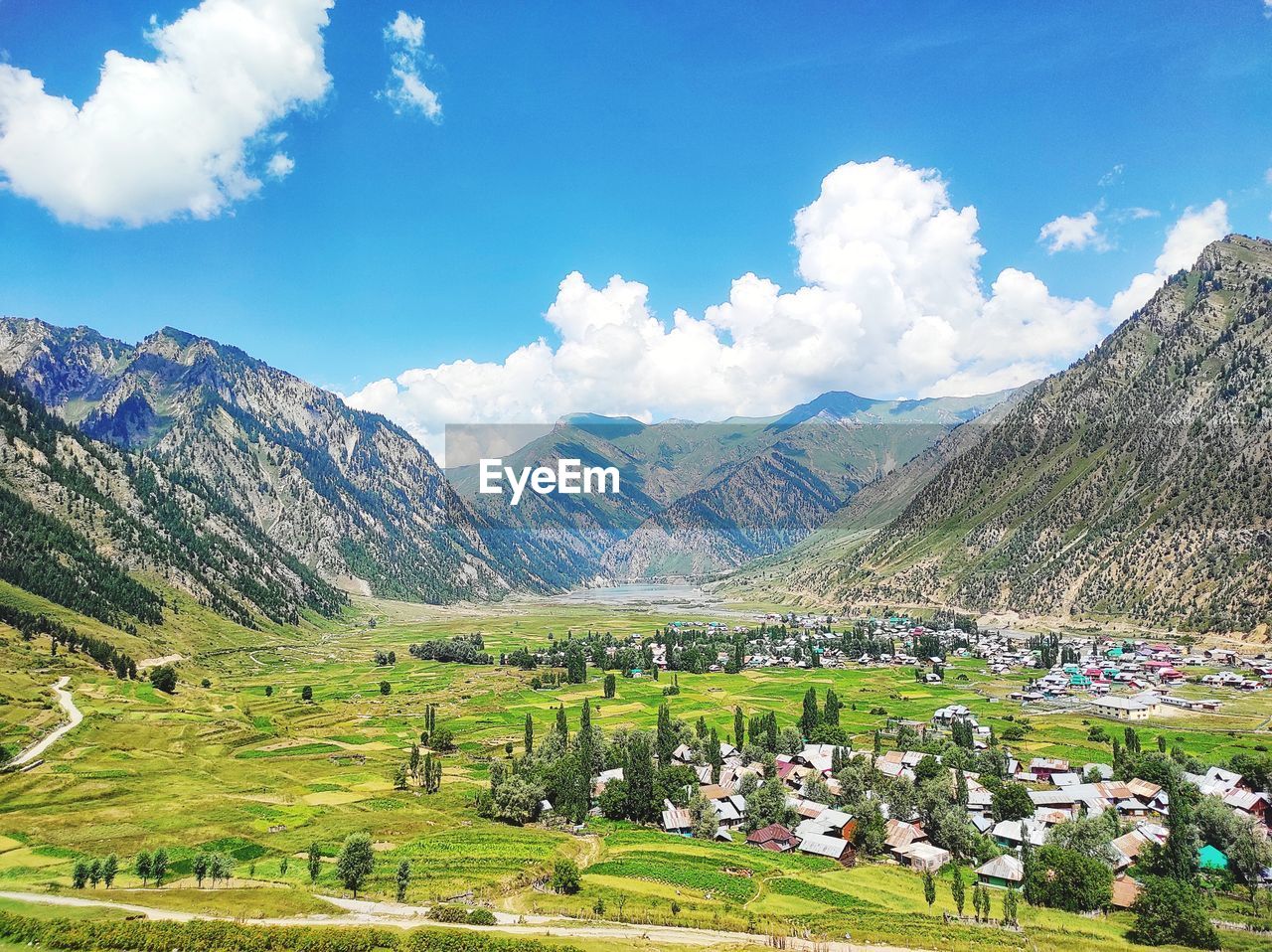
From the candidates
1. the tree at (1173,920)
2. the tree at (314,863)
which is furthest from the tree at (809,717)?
the tree at (314,863)

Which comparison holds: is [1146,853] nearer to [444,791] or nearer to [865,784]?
[865,784]

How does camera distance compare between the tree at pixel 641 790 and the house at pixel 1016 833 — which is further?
the tree at pixel 641 790

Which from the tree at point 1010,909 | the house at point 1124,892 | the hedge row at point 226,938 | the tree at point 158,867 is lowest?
the house at point 1124,892

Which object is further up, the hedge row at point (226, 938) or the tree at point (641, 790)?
the hedge row at point (226, 938)

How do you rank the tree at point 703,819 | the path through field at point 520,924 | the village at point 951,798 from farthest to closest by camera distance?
1. the tree at point 703,819
2. the village at point 951,798
3. the path through field at point 520,924

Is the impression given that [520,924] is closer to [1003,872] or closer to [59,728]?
[1003,872]

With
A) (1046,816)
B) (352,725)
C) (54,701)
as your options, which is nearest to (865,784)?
(1046,816)

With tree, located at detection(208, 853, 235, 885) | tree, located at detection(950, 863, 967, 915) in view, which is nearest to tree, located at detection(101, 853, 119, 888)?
tree, located at detection(208, 853, 235, 885)

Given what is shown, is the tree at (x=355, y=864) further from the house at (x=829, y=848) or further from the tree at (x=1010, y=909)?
the tree at (x=1010, y=909)
